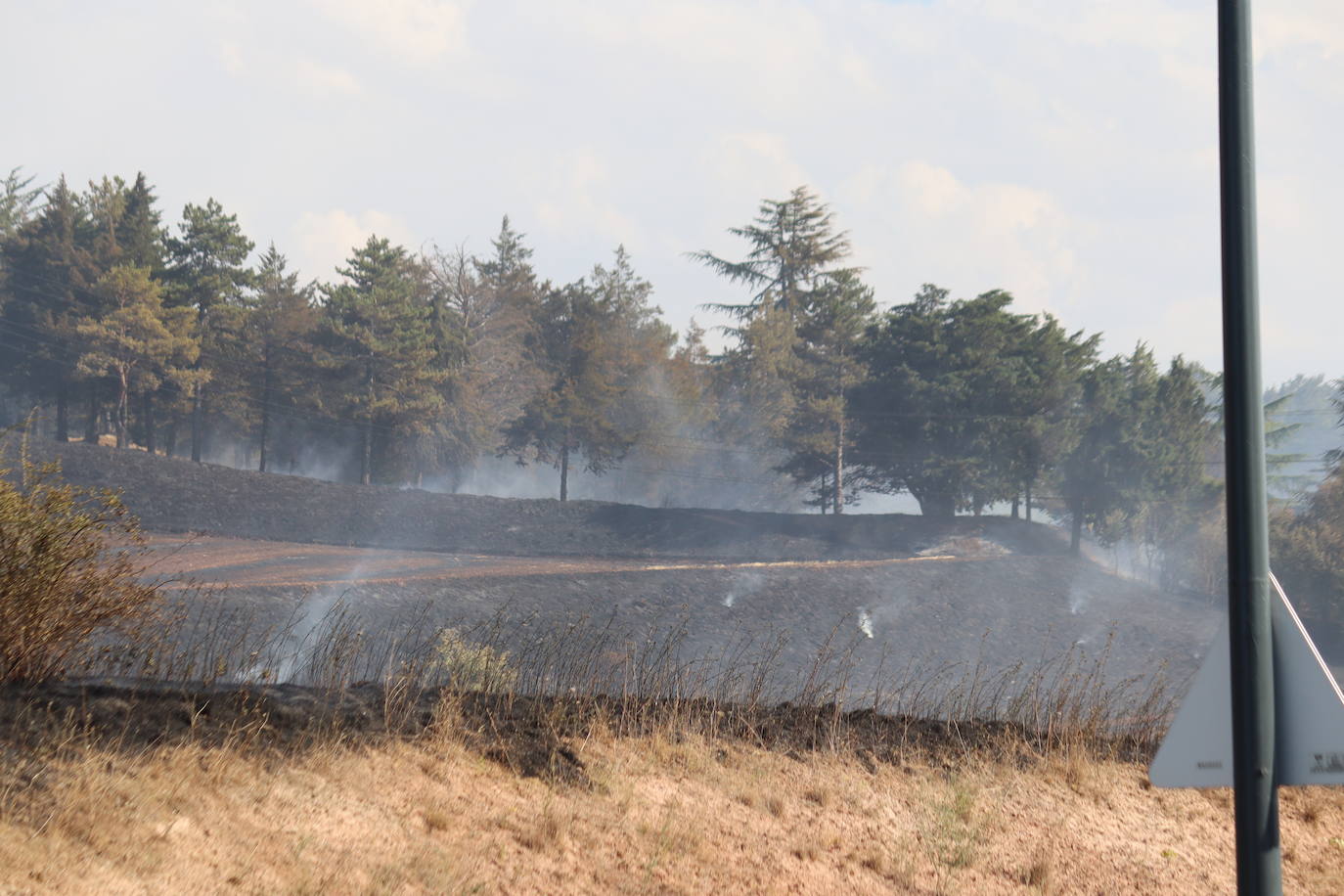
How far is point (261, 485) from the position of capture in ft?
154

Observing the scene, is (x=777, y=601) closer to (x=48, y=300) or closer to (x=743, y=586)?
(x=743, y=586)

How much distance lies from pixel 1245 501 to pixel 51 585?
5.98 meters

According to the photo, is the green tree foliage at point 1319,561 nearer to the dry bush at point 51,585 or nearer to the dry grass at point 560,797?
the dry grass at point 560,797

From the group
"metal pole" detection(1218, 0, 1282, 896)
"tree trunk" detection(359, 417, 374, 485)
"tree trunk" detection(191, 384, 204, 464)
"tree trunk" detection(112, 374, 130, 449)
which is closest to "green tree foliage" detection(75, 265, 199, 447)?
"tree trunk" detection(112, 374, 130, 449)

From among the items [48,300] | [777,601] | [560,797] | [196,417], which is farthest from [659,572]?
[48,300]

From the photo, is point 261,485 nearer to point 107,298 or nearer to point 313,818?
point 107,298

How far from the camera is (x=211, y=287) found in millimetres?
55406

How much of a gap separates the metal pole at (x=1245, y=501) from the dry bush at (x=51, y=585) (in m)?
5.83

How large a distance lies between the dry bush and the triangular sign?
5599 mm

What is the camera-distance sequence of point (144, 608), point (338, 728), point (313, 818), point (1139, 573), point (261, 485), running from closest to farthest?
1. point (313, 818)
2. point (338, 728)
3. point (144, 608)
4. point (261, 485)
5. point (1139, 573)

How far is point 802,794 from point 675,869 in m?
1.69

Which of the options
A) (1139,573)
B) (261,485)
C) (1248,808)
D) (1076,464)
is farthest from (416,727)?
(1139,573)

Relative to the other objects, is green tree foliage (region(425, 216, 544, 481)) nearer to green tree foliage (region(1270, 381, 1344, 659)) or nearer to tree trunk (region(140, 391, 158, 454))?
tree trunk (region(140, 391, 158, 454))

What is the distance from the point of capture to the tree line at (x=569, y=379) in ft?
160
